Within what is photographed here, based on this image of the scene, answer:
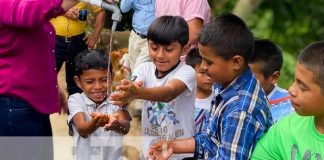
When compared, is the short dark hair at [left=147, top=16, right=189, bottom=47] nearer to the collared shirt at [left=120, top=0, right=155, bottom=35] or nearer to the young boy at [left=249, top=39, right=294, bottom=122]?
the young boy at [left=249, top=39, right=294, bottom=122]

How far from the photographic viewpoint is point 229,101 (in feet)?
8.98

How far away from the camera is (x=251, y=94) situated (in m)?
2.74

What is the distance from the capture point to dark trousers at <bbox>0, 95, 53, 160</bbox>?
332cm

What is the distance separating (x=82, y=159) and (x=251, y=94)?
4.58ft

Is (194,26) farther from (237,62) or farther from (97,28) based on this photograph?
(237,62)

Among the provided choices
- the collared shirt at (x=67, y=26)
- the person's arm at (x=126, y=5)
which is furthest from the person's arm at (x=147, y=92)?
the collared shirt at (x=67, y=26)

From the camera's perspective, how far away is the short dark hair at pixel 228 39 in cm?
282

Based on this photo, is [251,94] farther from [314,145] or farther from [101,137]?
[101,137]

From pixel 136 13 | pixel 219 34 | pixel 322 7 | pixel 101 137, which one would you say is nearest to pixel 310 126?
pixel 219 34

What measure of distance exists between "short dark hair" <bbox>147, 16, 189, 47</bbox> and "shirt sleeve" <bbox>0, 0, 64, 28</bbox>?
64 centimetres

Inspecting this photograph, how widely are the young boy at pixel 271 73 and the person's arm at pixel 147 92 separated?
0.50 meters

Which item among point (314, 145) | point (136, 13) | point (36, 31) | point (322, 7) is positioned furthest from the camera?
point (136, 13)

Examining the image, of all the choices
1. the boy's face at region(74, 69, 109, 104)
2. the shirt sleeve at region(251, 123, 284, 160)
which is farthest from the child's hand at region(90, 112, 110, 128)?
the shirt sleeve at region(251, 123, 284, 160)

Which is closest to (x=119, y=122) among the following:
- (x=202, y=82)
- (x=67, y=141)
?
(x=202, y=82)
